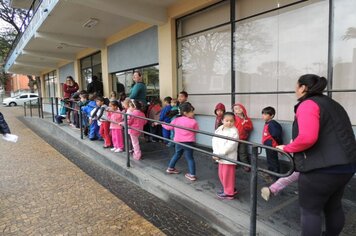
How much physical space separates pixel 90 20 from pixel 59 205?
5.45 metres

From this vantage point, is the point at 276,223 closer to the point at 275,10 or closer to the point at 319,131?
the point at 319,131

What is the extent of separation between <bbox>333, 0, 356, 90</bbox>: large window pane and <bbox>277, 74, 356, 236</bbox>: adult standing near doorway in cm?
228

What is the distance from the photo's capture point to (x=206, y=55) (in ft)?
19.8

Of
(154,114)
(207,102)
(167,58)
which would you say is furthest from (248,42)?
(154,114)

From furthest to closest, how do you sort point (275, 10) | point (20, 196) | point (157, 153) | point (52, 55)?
1. point (52, 55)
2. point (157, 153)
3. point (275, 10)
4. point (20, 196)

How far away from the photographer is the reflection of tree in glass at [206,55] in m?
5.65

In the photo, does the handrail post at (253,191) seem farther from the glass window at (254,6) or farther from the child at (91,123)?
the child at (91,123)

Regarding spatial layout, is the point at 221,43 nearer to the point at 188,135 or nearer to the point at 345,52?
the point at 345,52

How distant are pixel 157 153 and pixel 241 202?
2.49m

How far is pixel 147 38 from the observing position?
742 cm

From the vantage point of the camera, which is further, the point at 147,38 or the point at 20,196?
the point at 147,38

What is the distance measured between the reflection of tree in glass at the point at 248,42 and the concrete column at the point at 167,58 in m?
1.66

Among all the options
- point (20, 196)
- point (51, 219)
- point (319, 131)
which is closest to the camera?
point (319, 131)

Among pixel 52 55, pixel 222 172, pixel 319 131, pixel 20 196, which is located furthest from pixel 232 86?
pixel 52 55
